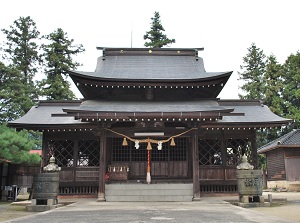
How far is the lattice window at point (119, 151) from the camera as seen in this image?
1784 cm

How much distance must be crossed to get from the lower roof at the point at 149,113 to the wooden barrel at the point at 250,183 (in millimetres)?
3042

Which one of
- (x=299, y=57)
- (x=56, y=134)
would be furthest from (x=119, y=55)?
(x=299, y=57)

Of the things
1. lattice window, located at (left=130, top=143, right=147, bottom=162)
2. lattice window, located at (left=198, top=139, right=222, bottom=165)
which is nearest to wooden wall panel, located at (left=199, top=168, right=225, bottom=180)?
lattice window, located at (left=198, top=139, right=222, bottom=165)

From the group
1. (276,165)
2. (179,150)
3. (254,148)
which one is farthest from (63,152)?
(276,165)

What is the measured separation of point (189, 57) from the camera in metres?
22.8

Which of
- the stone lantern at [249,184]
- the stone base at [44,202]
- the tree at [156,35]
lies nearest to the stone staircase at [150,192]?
the stone lantern at [249,184]

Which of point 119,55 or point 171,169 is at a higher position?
point 119,55

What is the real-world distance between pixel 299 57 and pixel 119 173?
2697 centimetres

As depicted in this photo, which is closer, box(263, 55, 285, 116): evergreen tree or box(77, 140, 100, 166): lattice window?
box(77, 140, 100, 166): lattice window

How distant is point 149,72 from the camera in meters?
20.3

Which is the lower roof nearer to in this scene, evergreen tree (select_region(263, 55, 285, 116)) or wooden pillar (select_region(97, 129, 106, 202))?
wooden pillar (select_region(97, 129, 106, 202))

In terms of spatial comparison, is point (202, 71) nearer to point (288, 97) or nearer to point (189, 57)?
point (189, 57)

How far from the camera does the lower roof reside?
14.5 m

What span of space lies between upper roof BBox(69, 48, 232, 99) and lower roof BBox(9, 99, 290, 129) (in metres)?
1.11
